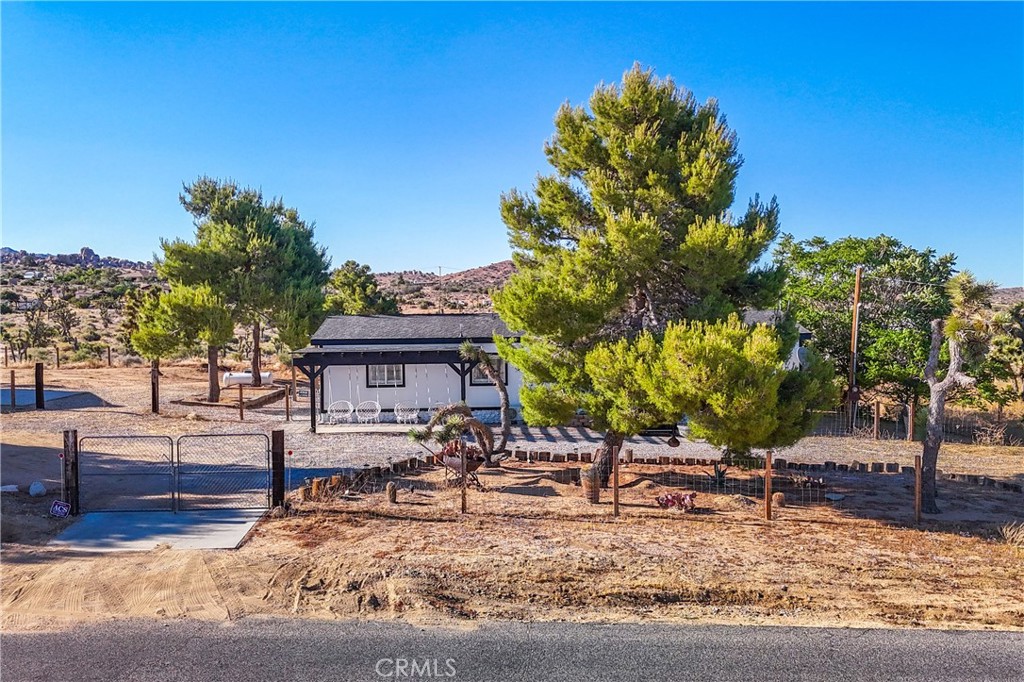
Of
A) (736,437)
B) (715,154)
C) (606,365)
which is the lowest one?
(736,437)

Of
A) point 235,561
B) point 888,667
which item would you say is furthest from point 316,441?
point 888,667

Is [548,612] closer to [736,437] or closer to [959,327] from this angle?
[736,437]

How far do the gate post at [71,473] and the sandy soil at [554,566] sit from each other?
500 mm

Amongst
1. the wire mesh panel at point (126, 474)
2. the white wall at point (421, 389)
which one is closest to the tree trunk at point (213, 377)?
the white wall at point (421, 389)

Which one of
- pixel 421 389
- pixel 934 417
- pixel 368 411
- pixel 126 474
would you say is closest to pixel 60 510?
pixel 126 474

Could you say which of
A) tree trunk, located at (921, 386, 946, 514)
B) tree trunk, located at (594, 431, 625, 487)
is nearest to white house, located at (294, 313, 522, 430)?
tree trunk, located at (594, 431, 625, 487)

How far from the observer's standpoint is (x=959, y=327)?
489 inches

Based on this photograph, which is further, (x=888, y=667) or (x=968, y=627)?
(x=968, y=627)

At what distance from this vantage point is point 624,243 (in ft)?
42.0

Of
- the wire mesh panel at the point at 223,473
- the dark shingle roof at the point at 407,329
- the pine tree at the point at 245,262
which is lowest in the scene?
the wire mesh panel at the point at 223,473

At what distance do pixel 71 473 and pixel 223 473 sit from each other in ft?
12.7

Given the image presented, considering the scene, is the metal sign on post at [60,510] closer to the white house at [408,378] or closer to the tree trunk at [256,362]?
the white house at [408,378]

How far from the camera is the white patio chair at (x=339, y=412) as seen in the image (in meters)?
23.2

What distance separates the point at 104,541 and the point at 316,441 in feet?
31.6
